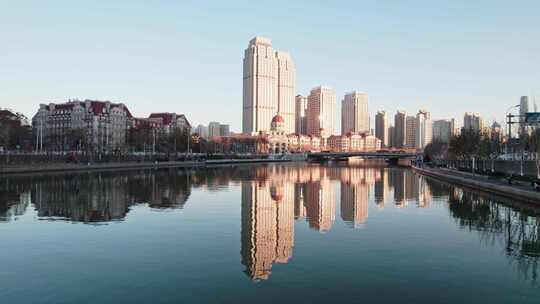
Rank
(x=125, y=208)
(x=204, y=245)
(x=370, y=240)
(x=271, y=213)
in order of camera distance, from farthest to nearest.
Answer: (x=125, y=208) < (x=271, y=213) < (x=370, y=240) < (x=204, y=245)

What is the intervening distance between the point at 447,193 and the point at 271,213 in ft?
96.7

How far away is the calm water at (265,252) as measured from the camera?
15.8 m

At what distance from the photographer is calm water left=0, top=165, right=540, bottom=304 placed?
51.8 ft

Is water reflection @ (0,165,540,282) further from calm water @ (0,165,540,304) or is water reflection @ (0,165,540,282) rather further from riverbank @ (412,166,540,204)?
riverbank @ (412,166,540,204)

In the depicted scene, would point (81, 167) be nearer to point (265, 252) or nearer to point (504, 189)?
point (504, 189)

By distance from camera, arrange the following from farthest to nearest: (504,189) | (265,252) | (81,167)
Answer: (81,167) < (504,189) < (265,252)

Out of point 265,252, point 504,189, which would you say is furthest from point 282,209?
point 504,189

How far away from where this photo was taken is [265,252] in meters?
22.1

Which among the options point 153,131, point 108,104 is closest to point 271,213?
point 153,131

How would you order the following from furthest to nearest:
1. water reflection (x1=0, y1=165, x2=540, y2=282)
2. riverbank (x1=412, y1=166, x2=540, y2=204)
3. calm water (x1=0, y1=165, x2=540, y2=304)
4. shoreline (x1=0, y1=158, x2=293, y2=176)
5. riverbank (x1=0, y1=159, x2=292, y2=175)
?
riverbank (x1=0, y1=159, x2=292, y2=175) < shoreline (x1=0, y1=158, x2=293, y2=176) < riverbank (x1=412, y1=166, x2=540, y2=204) < water reflection (x1=0, y1=165, x2=540, y2=282) < calm water (x1=0, y1=165, x2=540, y2=304)

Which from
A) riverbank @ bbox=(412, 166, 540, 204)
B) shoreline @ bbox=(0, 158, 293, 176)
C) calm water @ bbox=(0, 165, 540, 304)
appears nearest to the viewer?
calm water @ bbox=(0, 165, 540, 304)

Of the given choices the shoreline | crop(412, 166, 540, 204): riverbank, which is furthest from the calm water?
the shoreline

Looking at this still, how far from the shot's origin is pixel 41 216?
32.5 m

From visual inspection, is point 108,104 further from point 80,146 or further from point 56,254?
point 56,254
